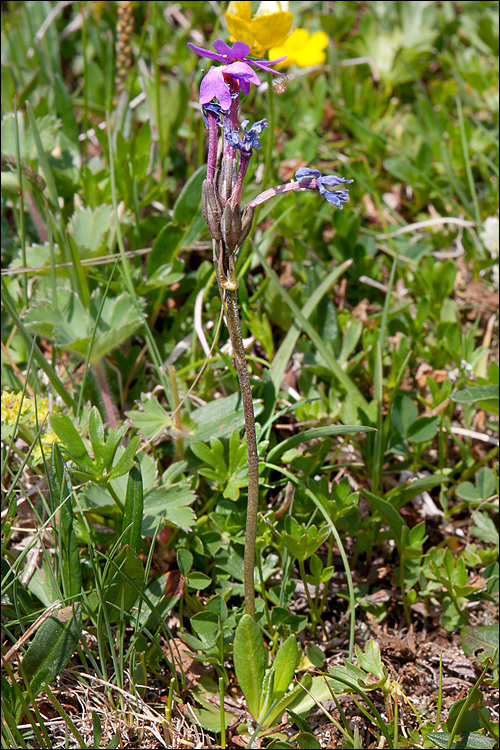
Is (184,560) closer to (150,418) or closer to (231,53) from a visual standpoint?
(150,418)

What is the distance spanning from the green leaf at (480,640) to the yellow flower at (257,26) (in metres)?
1.84

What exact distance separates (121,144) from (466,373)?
5.19 feet

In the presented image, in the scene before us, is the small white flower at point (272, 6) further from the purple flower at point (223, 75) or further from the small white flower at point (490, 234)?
the small white flower at point (490, 234)

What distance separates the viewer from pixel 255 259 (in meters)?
2.82

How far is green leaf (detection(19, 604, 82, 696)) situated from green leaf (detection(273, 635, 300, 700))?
1.66 ft

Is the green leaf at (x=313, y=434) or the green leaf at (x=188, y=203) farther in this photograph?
the green leaf at (x=188, y=203)

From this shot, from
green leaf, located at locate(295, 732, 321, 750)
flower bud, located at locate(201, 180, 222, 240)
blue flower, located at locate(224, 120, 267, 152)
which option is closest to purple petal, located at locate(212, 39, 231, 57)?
blue flower, located at locate(224, 120, 267, 152)

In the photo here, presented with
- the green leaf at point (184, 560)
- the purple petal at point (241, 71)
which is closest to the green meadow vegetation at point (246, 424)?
the green leaf at point (184, 560)

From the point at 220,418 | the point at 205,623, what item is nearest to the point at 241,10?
the point at 220,418

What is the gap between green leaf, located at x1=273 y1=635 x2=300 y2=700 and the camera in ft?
5.72

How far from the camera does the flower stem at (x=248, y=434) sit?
1.45 m

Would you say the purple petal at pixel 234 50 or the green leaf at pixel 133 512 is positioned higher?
the purple petal at pixel 234 50

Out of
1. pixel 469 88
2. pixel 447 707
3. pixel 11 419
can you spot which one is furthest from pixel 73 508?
pixel 469 88

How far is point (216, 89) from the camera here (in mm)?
1292
